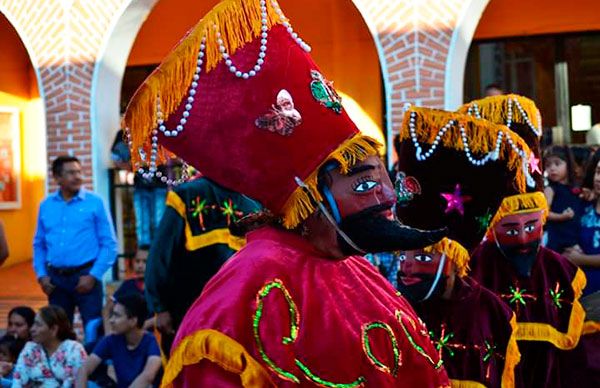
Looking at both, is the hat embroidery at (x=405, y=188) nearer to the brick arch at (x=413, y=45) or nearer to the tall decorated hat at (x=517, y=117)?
the tall decorated hat at (x=517, y=117)

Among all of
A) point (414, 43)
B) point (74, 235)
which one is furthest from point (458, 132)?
point (414, 43)

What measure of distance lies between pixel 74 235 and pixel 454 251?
4.02 metres

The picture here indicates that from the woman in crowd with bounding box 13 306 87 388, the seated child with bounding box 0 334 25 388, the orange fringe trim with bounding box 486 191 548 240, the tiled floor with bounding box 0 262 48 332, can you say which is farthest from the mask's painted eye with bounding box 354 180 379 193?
the tiled floor with bounding box 0 262 48 332

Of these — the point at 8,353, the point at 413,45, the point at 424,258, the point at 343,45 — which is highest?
the point at 343,45

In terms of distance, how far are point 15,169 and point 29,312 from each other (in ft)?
23.2

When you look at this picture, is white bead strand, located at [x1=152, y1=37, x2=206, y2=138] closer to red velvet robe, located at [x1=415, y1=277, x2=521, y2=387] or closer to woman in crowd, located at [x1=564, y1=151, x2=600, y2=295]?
red velvet robe, located at [x1=415, y1=277, x2=521, y2=387]

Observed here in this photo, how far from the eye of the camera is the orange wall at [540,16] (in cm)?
1123

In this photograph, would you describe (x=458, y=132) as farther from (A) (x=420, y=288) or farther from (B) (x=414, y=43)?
(B) (x=414, y=43)

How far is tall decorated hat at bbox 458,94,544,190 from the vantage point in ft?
16.4

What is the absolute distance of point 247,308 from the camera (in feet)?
8.85

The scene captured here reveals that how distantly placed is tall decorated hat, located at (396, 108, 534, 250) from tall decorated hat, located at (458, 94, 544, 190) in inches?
16.9

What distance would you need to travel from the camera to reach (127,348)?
21.1 ft

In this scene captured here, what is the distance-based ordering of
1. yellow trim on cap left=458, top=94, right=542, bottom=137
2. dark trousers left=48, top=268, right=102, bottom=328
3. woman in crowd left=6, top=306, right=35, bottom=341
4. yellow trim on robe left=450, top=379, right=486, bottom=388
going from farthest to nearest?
dark trousers left=48, top=268, right=102, bottom=328, woman in crowd left=6, top=306, right=35, bottom=341, yellow trim on cap left=458, top=94, right=542, bottom=137, yellow trim on robe left=450, top=379, right=486, bottom=388

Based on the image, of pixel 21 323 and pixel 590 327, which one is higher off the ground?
pixel 590 327
